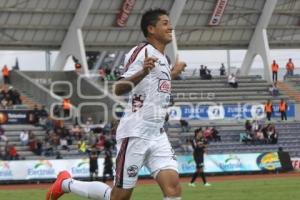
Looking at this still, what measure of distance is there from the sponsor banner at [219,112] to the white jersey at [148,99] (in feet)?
117

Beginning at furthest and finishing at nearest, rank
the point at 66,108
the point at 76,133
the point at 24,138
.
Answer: the point at 66,108, the point at 76,133, the point at 24,138

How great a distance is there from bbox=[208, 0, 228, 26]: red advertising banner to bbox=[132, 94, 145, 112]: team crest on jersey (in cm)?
4319

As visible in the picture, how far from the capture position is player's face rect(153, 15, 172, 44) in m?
9.76

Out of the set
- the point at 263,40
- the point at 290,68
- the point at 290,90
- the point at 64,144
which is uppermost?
the point at 263,40

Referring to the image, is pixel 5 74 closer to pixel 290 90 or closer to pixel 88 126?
pixel 88 126

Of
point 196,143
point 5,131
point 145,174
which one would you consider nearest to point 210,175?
point 145,174

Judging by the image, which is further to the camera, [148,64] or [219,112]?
[219,112]

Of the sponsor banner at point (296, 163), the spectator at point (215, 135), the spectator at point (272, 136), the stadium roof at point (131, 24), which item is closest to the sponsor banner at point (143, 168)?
the sponsor banner at point (296, 163)

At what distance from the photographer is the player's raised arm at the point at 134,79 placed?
913cm

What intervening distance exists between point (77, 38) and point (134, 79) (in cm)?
3917

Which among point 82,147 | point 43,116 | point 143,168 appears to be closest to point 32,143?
point 82,147

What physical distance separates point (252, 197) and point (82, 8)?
98.7ft

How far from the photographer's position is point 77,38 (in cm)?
4816

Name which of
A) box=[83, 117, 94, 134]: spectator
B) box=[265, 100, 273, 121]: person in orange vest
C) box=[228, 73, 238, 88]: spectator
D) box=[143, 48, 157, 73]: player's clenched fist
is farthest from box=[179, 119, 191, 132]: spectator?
box=[143, 48, 157, 73]: player's clenched fist
